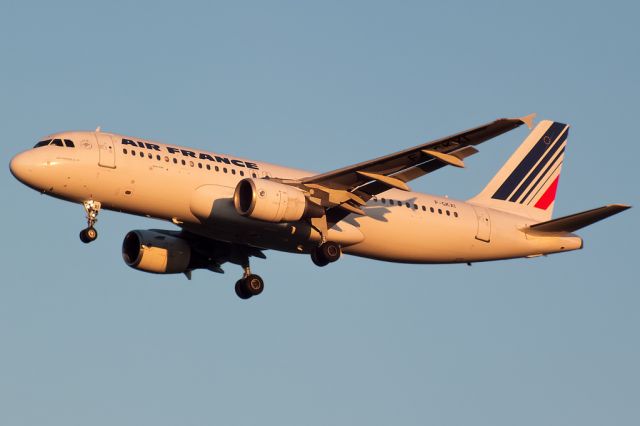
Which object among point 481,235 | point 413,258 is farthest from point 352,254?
point 481,235

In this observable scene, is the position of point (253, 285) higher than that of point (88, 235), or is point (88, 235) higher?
point (88, 235)

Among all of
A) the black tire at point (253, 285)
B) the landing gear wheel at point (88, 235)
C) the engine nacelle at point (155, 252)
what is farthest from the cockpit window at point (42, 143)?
the black tire at point (253, 285)

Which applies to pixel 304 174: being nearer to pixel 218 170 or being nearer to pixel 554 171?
pixel 218 170

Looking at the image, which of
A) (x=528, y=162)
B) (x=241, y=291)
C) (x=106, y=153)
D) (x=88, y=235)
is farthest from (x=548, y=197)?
(x=88, y=235)

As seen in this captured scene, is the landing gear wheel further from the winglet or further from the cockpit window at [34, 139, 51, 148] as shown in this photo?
the winglet

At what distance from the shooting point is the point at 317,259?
49781mm

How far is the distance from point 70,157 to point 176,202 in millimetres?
4200

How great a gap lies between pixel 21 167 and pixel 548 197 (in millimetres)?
25063

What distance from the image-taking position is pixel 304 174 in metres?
51.2

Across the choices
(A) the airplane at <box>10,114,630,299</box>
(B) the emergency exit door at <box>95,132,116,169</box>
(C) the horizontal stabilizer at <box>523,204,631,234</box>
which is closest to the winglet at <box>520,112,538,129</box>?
(A) the airplane at <box>10,114,630,299</box>

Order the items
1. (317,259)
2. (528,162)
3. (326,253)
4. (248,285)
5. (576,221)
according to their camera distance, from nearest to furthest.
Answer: (326,253) → (317,259) → (576,221) → (248,285) → (528,162)

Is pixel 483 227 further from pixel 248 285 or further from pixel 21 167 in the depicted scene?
pixel 21 167

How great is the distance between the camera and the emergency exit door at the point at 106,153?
46.8m

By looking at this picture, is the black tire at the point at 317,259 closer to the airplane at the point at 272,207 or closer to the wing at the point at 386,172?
the airplane at the point at 272,207
